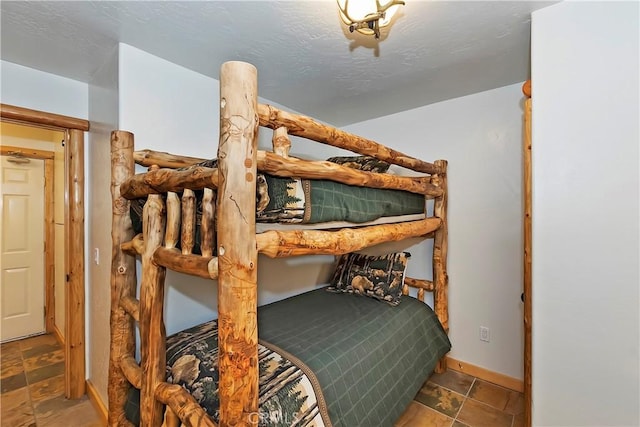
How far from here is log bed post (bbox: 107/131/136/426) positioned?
146 cm

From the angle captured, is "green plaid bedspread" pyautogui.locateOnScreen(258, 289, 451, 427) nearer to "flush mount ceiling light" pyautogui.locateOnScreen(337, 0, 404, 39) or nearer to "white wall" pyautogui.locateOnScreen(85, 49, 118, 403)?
"white wall" pyautogui.locateOnScreen(85, 49, 118, 403)

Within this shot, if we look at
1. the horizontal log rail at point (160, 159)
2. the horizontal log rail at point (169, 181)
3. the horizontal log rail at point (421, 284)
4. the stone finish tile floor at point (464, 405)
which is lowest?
the stone finish tile floor at point (464, 405)

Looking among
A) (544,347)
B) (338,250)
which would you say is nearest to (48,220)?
(338,250)

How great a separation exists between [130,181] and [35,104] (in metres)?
1.19

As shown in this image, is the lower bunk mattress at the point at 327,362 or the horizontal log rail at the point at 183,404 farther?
the lower bunk mattress at the point at 327,362

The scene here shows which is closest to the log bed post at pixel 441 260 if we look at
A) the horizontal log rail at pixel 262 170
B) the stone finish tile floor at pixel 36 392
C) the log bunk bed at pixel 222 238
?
the log bunk bed at pixel 222 238

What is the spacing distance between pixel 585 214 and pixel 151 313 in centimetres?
196

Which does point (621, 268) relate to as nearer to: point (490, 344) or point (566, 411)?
point (566, 411)

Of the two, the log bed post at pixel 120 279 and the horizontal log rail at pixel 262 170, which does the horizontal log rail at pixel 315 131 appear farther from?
the log bed post at pixel 120 279

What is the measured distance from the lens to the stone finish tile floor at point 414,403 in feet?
5.99

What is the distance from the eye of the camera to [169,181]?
113 centimetres

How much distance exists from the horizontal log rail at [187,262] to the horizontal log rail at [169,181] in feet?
0.86

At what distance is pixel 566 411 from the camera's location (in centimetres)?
125

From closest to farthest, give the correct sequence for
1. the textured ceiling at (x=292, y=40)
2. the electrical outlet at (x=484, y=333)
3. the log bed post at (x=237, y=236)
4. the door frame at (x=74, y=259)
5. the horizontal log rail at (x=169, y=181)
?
the log bed post at (x=237, y=236) → the horizontal log rail at (x=169, y=181) → the textured ceiling at (x=292, y=40) → the door frame at (x=74, y=259) → the electrical outlet at (x=484, y=333)
